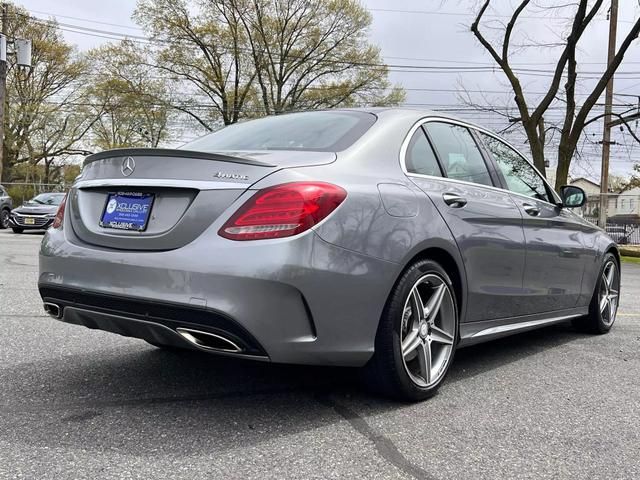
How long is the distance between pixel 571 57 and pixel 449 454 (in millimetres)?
18122

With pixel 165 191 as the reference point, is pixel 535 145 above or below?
above

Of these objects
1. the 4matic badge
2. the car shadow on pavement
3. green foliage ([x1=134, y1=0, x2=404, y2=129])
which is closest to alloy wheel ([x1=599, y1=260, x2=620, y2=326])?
→ the car shadow on pavement

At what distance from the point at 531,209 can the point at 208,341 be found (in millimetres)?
2577

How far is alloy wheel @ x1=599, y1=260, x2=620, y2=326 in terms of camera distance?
5277mm

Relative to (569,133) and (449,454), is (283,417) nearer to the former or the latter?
(449,454)

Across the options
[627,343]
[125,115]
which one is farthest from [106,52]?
Answer: [627,343]

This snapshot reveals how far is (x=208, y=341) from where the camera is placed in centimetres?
261

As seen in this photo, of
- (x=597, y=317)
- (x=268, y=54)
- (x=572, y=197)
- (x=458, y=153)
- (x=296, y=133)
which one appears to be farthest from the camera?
(x=268, y=54)

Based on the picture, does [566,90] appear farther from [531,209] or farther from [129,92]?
[129,92]

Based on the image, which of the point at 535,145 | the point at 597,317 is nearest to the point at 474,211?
the point at 597,317

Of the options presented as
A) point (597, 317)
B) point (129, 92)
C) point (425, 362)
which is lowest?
point (597, 317)

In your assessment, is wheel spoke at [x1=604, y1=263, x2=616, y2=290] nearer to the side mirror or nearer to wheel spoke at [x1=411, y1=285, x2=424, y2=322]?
the side mirror

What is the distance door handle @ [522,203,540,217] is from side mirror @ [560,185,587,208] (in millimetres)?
620

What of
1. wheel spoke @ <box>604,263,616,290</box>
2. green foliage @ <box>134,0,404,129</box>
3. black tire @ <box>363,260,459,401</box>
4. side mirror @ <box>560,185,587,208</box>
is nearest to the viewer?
black tire @ <box>363,260,459,401</box>
